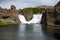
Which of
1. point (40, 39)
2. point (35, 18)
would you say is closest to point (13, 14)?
point (35, 18)

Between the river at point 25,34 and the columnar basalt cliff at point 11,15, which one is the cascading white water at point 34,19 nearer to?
the columnar basalt cliff at point 11,15

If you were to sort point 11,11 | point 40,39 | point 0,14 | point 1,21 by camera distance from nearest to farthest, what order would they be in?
point 40,39, point 1,21, point 0,14, point 11,11

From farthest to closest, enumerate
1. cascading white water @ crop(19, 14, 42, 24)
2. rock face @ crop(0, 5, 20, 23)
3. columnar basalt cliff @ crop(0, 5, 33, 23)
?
cascading white water @ crop(19, 14, 42, 24)
rock face @ crop(0, 5, 20, 23)
columnar basalt cliff @ crop(0, 5, 33, 23)

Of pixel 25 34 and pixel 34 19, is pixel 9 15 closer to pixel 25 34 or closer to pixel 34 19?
pixel 34 19

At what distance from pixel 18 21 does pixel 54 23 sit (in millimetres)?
46271

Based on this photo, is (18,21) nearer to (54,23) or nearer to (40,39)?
(54,23)

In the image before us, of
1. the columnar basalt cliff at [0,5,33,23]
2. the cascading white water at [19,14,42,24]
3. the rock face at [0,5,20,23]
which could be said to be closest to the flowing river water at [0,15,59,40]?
the columnar basalt cliff at [0,5,33,23]

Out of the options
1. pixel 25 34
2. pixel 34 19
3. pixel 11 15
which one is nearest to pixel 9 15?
pixel 11 15

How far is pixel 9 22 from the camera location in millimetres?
140875

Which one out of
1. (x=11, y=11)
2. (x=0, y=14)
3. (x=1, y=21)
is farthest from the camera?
(x=11, y=11)

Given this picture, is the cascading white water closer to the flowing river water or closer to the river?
the flowing river water

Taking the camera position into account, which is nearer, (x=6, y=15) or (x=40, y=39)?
(x=40, y=39)

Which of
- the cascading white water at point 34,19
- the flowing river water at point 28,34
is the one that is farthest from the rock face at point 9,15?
the flowing river water at point 28,34

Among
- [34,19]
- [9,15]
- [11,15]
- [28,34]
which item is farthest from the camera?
[34,19]
